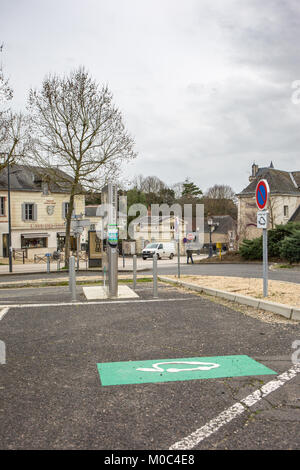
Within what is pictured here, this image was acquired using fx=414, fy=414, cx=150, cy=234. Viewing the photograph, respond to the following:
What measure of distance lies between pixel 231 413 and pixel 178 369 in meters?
1.21

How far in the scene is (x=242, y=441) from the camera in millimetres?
2996

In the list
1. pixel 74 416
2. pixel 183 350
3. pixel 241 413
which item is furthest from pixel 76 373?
pixel 241 413

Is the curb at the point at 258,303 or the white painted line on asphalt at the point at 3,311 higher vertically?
the curb at the point at 258,303

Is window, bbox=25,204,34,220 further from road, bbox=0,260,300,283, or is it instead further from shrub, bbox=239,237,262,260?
shrub, bbox=239,237,262,260

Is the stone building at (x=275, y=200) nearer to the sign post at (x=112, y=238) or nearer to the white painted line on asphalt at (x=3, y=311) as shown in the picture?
the sign post at (x=112, y=238)

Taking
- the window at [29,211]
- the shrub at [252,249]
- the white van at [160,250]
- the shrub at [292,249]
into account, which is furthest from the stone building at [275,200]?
the window at [29,211]

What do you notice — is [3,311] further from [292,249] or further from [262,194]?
[292,249]

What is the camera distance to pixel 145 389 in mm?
4055

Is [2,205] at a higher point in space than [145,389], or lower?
higher

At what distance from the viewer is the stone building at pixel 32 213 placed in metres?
42.3

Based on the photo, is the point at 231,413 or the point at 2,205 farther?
the point at 2,205

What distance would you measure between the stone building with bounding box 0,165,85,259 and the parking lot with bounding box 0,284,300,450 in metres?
36.5

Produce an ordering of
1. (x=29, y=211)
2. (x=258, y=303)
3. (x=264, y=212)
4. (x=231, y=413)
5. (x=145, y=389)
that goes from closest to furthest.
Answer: (x=231, y=413)
(x=145, y=389)
(x=258, y=303)
(x=264, y=212)
(x=29, y=211)

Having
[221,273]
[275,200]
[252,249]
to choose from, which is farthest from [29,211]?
[221,273]
